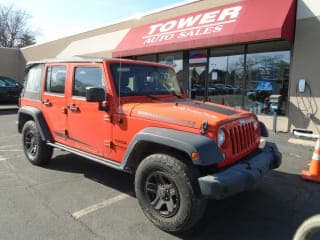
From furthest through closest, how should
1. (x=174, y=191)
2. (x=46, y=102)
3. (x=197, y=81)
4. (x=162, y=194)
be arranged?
(x=197, y=81) → (x=46, y=102) → (x=162, y=194) → (x=174, y=191)

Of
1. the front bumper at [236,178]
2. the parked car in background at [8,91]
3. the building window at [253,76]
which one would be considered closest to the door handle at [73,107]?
the front bumper at [236,178]

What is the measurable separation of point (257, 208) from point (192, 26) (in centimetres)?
858

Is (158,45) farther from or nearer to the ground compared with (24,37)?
nearer to the ground

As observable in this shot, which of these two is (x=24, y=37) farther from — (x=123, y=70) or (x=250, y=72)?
(x=123, y=70)

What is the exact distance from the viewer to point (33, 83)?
20.1 feet

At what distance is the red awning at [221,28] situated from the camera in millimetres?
9070

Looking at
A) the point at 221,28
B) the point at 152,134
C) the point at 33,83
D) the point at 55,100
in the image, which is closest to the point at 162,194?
the point at 152,134

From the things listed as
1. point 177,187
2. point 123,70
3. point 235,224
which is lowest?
point 235,224

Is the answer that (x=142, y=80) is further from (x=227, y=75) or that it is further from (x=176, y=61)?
(x=176, y=61)

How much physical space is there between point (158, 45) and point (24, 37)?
43270 millimetres

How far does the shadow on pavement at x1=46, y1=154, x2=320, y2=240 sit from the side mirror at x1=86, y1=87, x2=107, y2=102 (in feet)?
4.84

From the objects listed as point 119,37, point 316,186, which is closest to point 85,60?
point 316,186

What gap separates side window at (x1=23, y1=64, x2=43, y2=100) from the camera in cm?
591

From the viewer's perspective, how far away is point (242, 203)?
4.43 m
